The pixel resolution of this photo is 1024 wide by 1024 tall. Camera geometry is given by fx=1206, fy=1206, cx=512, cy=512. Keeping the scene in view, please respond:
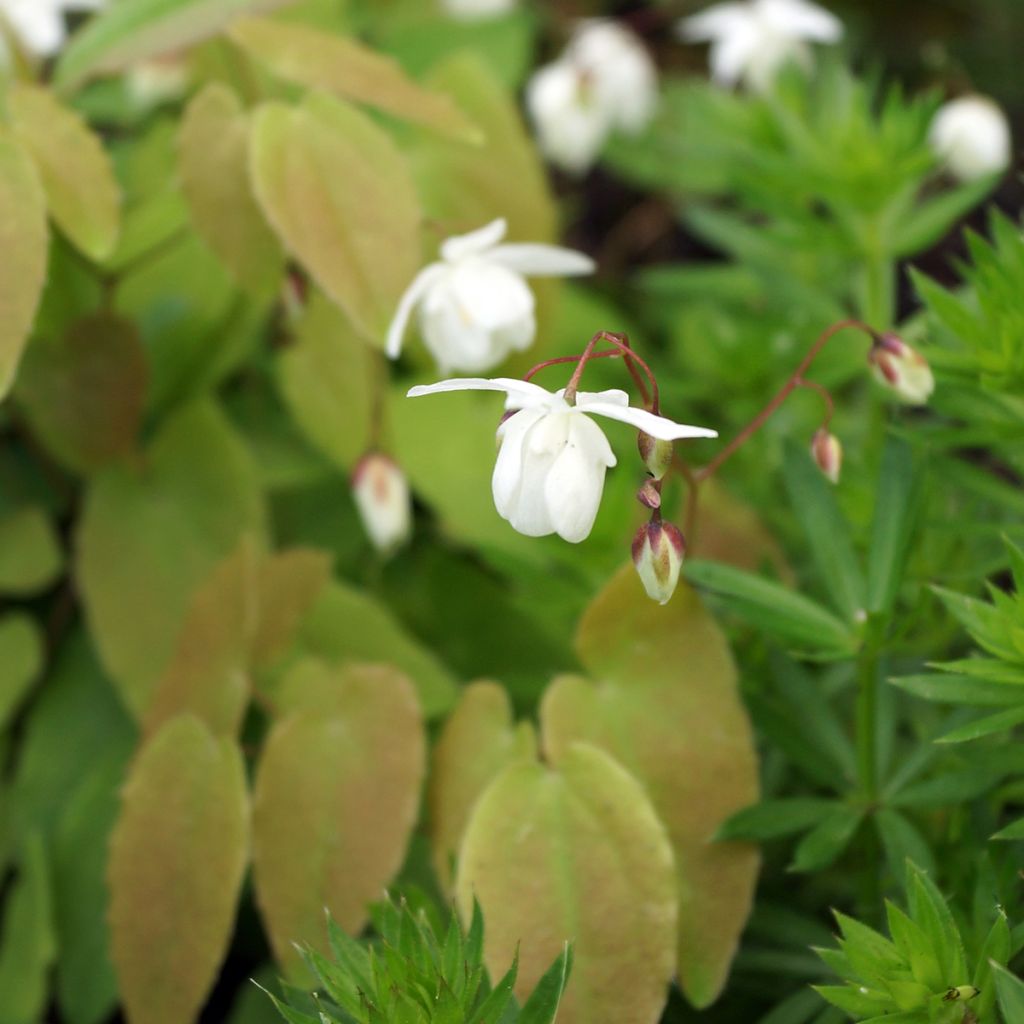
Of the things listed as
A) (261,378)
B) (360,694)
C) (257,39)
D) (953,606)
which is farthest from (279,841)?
(261,378)

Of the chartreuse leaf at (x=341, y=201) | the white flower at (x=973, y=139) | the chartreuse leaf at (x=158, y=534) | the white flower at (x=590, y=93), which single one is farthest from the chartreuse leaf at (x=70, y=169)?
the white flower at (x=973, y=139)

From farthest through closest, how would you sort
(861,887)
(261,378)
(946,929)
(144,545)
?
(261,378) → (144,545) → (861,887) → (946,929)

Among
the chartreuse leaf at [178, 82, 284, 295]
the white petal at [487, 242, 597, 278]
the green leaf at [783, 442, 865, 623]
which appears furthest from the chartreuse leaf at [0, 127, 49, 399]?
the green leaf at [783, 442, 865, 623]

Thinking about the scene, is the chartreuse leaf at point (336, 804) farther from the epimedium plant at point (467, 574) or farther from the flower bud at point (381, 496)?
the flower bud at point (381, 496)

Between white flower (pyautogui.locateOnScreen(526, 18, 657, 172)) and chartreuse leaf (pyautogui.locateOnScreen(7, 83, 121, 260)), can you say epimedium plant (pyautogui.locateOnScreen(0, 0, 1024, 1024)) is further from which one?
white flower (pyautogui.locateOnScreen(526, 18, 657, 172))

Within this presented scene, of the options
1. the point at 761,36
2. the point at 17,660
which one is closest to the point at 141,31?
the point at 17,660

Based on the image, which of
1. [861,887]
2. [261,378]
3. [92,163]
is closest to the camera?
→ [861,887]

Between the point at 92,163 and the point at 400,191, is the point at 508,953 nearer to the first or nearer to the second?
the point at 400,191
